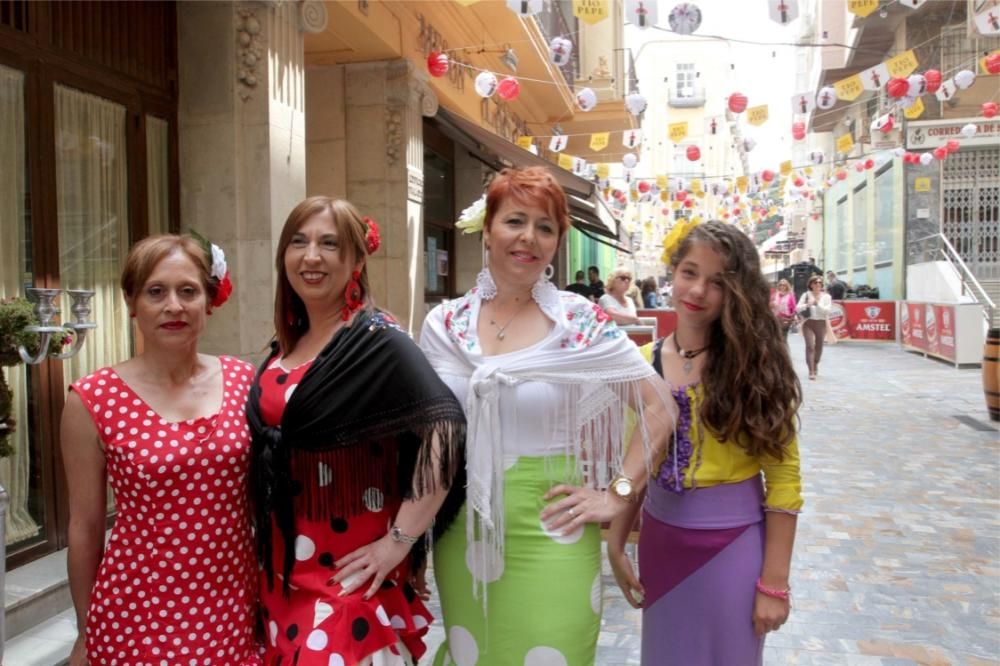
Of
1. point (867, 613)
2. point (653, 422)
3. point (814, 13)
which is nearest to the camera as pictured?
point (653, 422)

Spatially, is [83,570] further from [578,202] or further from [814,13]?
[814,13]

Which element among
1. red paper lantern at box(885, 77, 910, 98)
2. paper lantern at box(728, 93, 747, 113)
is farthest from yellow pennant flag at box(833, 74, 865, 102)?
paper lantern at box(728, 93, 747, 113)

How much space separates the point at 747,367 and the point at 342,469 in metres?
1.08

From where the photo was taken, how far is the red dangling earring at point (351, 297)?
1973 mm

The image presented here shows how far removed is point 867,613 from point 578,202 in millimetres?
8832

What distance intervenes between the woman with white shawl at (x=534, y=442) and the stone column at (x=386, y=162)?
557 centimetres

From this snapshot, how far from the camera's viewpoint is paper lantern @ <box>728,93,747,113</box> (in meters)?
11.5

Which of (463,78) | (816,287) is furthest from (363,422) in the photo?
(816,287)

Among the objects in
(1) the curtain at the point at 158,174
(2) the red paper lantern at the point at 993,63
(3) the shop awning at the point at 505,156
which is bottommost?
(1) the curtain at the point at 158,174

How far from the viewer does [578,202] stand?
472 inches

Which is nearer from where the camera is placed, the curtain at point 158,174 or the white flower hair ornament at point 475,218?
the white flower hair ornament at point 475,218

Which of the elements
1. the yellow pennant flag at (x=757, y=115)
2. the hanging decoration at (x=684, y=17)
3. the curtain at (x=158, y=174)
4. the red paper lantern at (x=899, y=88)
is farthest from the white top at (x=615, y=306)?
the curtain at (x=158, y=174)

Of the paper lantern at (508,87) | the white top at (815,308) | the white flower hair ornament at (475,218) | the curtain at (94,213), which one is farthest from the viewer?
the white top at (815,308)

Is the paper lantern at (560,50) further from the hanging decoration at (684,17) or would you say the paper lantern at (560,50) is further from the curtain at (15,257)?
the curtain at (15,257)
